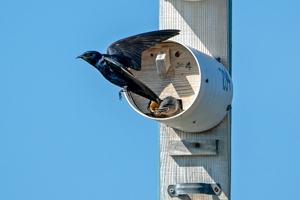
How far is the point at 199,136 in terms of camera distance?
5.36 metres

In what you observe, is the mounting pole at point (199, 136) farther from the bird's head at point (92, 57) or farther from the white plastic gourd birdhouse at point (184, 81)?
the bird's head at point (92, 57)

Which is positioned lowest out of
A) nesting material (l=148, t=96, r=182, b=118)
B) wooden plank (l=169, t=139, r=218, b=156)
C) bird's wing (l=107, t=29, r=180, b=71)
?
wooden plank (l=169, t=139, r=218, b=156)

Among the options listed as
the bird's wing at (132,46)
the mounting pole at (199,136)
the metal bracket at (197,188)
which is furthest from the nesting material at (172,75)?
the metal bracket at (197,188)

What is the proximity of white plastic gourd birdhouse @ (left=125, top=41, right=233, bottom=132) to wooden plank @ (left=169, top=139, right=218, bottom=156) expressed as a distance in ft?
0.54

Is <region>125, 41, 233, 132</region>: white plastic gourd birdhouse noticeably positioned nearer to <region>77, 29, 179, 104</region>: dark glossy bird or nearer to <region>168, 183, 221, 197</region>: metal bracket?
<region>77, 29, 179, 104</region>: dark glossy bird

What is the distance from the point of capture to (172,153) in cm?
536

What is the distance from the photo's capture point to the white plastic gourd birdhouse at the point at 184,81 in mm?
4832

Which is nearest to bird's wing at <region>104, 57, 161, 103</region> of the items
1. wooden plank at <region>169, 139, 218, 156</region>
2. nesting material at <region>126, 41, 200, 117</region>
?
nesting material at <region>126, 41, 200, 117</region>

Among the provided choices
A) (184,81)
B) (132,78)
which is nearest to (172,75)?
(184,81)

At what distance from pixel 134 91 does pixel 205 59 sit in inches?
21.9

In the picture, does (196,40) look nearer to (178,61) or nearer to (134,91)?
(178,61)

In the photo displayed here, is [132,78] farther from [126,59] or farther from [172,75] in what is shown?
[172,75]

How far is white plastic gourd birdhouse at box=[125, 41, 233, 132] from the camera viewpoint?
190 inches

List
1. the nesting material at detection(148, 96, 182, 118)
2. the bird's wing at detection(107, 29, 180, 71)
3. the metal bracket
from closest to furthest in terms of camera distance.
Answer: the bird's wing at detection(107, 29, 180, 71)
the nesting material at detection(148, 96, 182, 118)
the metal bracket
